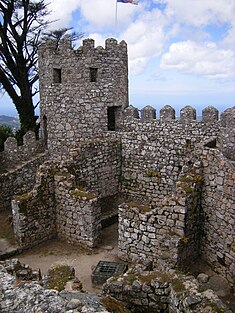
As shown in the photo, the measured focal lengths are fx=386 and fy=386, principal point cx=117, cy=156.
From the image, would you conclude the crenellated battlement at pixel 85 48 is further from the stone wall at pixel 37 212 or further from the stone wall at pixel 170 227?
the stone wall at pixel 170 227

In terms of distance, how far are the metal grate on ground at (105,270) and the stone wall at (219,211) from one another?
7.21 ft

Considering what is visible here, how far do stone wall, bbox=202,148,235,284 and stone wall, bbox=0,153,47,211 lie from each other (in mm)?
8154

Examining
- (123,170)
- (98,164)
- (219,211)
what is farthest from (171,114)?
(219,211)

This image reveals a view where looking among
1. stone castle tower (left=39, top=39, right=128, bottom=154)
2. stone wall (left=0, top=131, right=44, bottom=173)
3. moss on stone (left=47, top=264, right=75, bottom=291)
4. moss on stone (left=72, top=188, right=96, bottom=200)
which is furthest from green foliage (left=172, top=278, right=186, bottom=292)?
stone wall (left=0, top=131, right=44, bottom=173)

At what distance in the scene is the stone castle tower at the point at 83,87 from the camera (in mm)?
13383

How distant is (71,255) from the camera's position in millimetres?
11102

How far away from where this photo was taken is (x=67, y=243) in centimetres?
1190

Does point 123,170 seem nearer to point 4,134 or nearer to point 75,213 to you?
point 75,213

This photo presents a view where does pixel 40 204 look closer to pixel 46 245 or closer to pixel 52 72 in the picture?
pixel 46 245

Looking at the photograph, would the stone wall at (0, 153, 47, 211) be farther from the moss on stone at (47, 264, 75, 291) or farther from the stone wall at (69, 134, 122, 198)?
the moss on stone at (47, 264, 75, 291)

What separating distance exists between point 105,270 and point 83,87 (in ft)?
21.3

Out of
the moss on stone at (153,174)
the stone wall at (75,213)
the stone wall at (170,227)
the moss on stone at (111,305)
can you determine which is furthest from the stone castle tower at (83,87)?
the moss on stone at (111,305)

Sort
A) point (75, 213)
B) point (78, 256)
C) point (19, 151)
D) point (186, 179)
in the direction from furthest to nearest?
1. point (19, 151)
2. point (75, 213)
3. point (78, 256)
4. point (186, 179)

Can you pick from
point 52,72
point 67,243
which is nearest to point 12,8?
point 52,72
